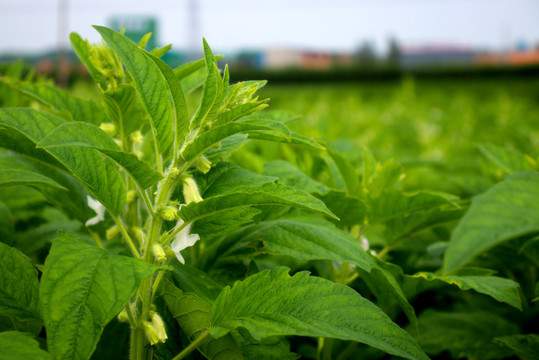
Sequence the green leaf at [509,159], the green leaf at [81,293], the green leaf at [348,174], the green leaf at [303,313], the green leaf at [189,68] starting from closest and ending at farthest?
the green leaf at [81,293] → the green leaf at [303,313] → the green leaf at [189,68] → the green leaf at [348,174] → the green leaf at [509,159]

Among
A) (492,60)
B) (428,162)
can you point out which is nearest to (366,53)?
(492,60)

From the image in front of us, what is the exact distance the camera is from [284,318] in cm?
79

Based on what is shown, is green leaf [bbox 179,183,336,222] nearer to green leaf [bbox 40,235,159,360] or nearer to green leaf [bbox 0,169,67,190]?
green leaf [bbox 40,235,159,360]

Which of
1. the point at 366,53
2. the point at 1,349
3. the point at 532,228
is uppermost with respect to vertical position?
the point at 532,228

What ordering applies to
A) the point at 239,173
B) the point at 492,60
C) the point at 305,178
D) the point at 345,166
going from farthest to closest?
1. the point at 492,60
2. the point at 345,166
3. the point at 305,178
4. the point at 239,173

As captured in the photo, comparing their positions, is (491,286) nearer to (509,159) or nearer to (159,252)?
(509,159)

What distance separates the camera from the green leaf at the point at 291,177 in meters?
1.14

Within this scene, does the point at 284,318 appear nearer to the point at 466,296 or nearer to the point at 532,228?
the point at 532,228

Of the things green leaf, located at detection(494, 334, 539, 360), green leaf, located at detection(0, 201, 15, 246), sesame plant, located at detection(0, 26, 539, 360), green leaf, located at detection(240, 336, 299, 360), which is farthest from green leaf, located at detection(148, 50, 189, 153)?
green leaf, located at detection(494, 334, 539, 360)

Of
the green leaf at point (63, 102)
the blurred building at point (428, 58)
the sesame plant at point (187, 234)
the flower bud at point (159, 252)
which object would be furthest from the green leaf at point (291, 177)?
the blurred building at point (428, 58)

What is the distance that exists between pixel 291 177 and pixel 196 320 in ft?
1.48

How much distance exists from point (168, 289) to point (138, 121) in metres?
0.41

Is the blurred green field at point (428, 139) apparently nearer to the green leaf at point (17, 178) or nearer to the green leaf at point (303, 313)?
the green leaf at point (303, 313)

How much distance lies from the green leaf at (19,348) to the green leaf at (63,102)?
1.89 ft
